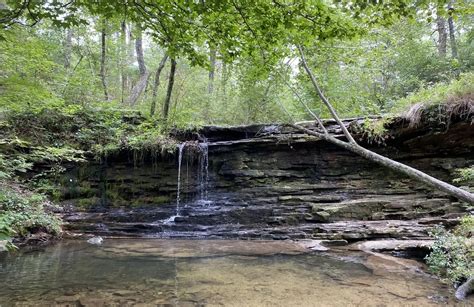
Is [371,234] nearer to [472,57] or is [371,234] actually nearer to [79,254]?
[79,254]

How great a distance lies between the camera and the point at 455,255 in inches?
197

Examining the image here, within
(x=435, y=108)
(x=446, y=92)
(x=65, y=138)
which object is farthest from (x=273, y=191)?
(x=65, y=138)

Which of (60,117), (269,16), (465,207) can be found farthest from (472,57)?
(60,117)

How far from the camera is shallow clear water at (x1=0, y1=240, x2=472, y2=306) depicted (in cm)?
413

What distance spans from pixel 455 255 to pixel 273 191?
536cm

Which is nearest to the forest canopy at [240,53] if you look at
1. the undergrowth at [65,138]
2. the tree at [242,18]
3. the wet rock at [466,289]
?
the tree at [242,18]

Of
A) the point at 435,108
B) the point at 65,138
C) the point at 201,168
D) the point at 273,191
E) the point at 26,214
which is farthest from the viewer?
the point at 65,138

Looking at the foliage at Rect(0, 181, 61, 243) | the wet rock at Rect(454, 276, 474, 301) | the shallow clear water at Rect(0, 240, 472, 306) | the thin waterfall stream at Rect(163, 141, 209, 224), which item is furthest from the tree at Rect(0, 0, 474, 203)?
the thin waterfall stream at Rect(163, 141, 209, 224)

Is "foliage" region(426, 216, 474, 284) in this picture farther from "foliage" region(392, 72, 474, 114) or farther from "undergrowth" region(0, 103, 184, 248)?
"undergrowth" region(0, 103, 184, 248)

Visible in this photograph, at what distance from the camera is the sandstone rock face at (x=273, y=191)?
26.6ft

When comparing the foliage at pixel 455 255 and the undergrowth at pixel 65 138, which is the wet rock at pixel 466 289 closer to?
the foliage at pixel 455 255

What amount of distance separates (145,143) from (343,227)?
22.0 ft

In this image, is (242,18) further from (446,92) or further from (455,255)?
(446,92)

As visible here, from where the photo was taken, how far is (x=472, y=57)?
11125mm
